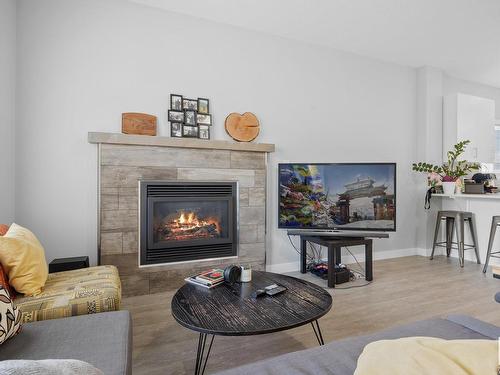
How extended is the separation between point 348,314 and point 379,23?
9.89 ft

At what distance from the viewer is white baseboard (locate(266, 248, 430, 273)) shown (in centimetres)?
369

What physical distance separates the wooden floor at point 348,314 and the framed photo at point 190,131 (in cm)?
160

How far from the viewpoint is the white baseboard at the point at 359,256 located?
3689 millimetres

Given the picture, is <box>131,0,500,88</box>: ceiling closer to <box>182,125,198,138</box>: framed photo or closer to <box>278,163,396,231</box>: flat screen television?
<box>182,125,198,138</box>: framed photo

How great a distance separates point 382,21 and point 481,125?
2.86 m

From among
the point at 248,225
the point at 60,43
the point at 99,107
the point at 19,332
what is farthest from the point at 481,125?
the point at 19,332

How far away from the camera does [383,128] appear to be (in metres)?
4.38

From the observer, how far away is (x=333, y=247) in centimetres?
317

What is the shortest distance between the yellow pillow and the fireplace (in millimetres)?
1190

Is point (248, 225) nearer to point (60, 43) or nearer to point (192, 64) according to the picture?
point (192, 64)

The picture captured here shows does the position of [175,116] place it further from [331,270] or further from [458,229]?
[458,229]

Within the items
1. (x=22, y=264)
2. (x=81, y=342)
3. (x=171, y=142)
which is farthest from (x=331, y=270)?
(x=22, y=264)

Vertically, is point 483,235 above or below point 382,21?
below

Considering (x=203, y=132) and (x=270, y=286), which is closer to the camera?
(x=270, y=286)
